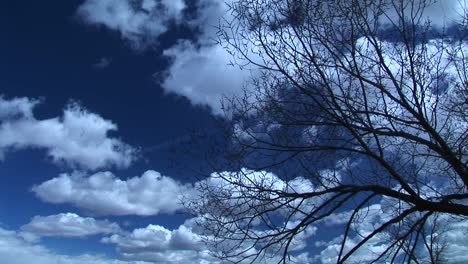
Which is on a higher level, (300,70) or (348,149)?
(300,70)

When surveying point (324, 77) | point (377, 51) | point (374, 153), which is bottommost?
point (374, 153)

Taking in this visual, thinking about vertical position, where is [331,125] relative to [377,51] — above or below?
below

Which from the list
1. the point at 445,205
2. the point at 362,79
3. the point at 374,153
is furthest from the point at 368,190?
the point at 362,79

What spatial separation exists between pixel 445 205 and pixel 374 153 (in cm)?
128

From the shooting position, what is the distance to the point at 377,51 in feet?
27.2

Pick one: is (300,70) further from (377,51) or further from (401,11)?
(401,11)

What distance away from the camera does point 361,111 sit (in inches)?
316

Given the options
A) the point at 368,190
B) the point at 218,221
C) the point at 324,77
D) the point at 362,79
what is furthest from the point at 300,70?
the point at 218,221

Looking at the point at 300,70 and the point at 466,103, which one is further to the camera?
the point at 300,70

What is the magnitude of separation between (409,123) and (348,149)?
1056 millimetres

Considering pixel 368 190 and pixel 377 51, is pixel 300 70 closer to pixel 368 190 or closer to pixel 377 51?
pixel 377 51

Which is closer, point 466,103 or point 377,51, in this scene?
point 466,103

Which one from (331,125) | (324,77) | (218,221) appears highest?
(324,77)

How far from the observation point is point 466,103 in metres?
7.59
